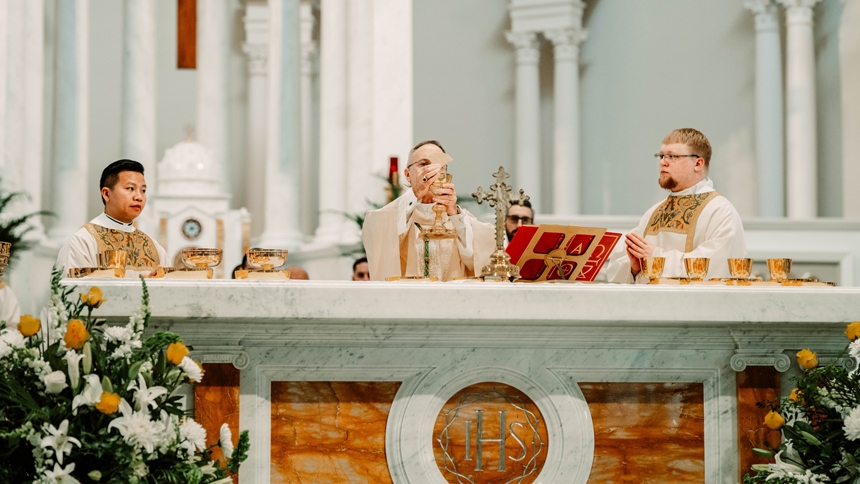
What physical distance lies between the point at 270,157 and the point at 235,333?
752 centimetres

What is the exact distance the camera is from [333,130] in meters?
11.0

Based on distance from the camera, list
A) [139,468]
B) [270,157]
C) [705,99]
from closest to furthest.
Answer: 1. [139,468]
2. [270,157]
3. [705,99]

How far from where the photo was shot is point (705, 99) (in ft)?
41.2

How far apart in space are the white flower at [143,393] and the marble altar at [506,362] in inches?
16.3

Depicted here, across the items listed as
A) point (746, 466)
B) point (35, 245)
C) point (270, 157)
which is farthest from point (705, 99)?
point (746, 466)

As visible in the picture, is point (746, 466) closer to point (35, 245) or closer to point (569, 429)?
point (569, 429)

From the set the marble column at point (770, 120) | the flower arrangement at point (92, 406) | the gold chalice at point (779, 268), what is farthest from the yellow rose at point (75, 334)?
the marble column at point (770, 120)

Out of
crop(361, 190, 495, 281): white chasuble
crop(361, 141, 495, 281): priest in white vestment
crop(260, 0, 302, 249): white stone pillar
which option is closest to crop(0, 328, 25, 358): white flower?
crop(361, 141, 495, 281): priest in white vestment

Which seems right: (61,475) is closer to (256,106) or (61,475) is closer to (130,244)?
(130,244)

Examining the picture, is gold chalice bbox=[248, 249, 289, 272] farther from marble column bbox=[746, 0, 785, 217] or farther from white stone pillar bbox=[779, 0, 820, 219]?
marble column bbox=[746, 0, 785, 217]

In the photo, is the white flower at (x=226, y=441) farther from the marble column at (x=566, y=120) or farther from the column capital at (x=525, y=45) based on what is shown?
the column capital at (x=525, y=45)

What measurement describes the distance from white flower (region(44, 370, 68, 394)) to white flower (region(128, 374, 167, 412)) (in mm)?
199

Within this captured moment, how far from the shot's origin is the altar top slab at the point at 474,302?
3.67 metres

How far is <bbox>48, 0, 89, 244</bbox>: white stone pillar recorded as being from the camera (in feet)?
36.2
